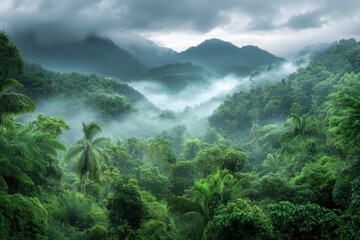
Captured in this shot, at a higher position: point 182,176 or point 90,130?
point 90,130

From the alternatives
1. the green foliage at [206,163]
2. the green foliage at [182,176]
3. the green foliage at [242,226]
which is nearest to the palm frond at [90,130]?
the green foliage at [182,176]

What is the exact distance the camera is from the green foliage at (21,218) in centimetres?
1625

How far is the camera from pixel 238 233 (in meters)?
15.5

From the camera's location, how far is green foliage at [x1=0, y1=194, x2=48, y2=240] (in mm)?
16247

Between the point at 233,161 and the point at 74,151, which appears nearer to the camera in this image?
the point at 74,151

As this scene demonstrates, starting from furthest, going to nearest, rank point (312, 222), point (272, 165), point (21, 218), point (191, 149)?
point (191, 149) < point (272, 165) < point (21, 218) < point (312, 222)

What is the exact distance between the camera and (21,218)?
669 inches

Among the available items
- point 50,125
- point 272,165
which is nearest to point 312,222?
point 50,125

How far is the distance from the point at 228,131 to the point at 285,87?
1797cm

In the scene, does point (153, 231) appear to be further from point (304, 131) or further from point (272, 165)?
point (272, 165)

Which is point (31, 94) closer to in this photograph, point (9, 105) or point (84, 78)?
point (84, 78)

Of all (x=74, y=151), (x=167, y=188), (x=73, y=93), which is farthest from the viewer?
(x=73, y=93)

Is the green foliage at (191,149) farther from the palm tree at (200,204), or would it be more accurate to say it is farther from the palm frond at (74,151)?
the palm tree at (200,204)

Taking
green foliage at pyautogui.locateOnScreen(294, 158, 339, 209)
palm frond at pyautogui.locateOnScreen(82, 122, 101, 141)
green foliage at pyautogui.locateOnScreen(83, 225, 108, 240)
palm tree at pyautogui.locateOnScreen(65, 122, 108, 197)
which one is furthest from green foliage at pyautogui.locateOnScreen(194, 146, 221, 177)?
green foliage at pyautogui.locateOnScreen(83, 225, 108, 240)
